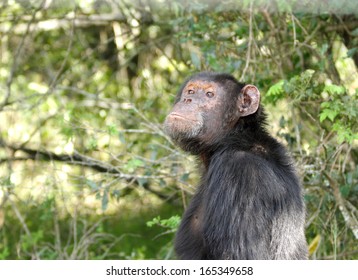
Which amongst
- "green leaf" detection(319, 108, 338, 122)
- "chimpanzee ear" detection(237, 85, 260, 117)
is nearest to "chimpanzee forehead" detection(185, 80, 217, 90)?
"chimpanzee ear" detection(237, 85, 260, 117)

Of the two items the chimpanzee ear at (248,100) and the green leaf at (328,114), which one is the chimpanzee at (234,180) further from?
the green leaf at (328,114)

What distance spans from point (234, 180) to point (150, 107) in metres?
3.38

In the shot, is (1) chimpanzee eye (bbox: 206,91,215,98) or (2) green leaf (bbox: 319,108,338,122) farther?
(2) green leaf (bbox: 319,108,338,122)

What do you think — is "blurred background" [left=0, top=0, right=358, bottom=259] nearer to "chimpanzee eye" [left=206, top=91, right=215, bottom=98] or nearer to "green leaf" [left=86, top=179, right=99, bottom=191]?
"green leaf" [left=86, top=179, right=99, bottom=191]

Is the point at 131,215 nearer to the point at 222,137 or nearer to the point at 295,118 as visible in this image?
the point at 295,118

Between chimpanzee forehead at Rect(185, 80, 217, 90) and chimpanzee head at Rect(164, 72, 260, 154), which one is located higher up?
chimpanzee forehead at Rect(185, 80, 217, 90)

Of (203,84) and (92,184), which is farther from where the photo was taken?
(92,184)

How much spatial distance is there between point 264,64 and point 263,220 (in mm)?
2703

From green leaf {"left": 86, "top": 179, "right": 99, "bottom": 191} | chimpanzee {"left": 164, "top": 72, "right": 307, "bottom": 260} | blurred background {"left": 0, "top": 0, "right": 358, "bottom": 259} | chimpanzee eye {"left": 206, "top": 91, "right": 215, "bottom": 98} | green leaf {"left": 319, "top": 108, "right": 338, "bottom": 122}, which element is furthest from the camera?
green leaf {"left": 86, "top": 179, "right": 99, "bottom": 191}

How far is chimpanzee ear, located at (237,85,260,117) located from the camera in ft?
16.9

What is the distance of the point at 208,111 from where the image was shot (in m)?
5.23

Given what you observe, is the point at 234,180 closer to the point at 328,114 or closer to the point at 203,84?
the point at 203,84

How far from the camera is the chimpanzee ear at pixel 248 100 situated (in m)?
5.14

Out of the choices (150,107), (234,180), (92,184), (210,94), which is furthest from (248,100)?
(150,107)
